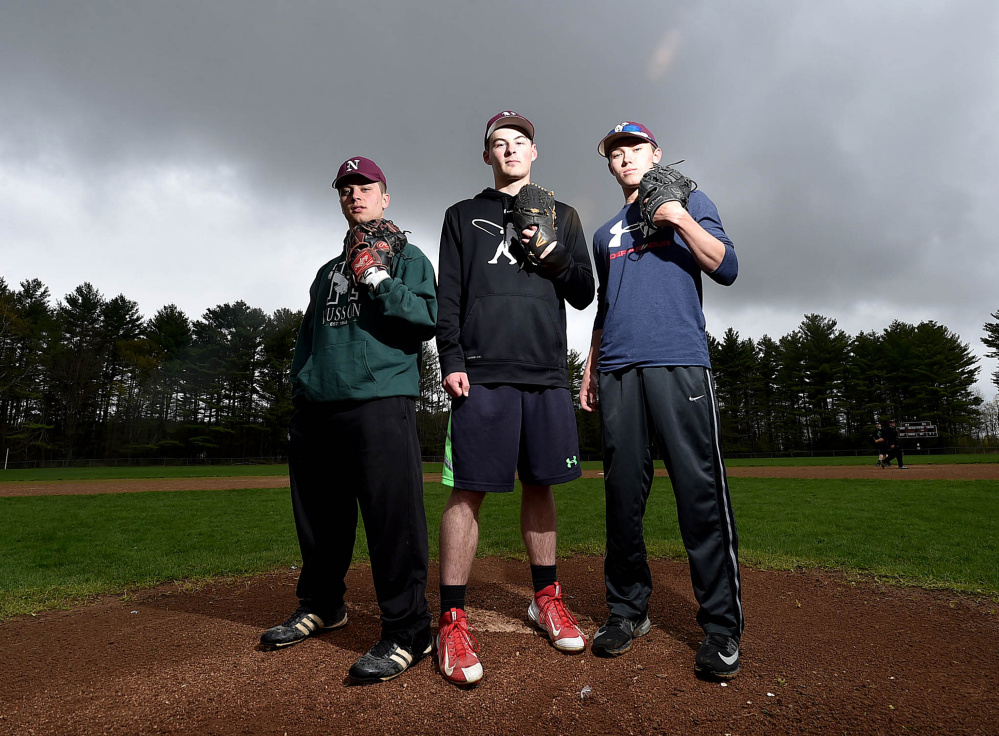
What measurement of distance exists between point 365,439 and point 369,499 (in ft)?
0.92

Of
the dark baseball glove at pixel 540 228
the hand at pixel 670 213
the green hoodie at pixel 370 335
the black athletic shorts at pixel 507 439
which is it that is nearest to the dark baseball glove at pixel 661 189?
the hand at pixel 670 213

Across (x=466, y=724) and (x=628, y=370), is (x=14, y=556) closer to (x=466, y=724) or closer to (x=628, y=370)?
(x=466, y=724)

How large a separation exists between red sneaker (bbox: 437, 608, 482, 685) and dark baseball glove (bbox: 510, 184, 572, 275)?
5.67 ft

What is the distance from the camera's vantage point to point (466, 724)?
196 centimetres

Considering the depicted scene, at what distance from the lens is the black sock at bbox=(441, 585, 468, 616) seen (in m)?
2.57

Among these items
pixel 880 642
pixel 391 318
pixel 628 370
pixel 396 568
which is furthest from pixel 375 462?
pixel 880 642

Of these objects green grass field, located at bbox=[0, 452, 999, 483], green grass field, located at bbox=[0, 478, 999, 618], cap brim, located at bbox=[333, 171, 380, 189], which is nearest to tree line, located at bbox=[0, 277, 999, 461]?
green grass field, located at bbox=[0, 452, 999, 483]

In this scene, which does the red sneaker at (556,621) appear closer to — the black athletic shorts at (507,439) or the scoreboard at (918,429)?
the black athletic shorts at (507,439)

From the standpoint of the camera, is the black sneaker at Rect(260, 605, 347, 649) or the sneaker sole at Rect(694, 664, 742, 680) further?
the black sneaker at Rect(260, 605, 347, 649)

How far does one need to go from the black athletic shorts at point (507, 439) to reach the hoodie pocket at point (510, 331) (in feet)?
0.50

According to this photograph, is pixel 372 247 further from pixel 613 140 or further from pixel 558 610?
pixel 558 610

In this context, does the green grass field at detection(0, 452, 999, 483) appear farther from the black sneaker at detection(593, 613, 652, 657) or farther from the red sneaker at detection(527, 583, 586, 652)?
the red sneaker at detection(527, 583, 586, 652)

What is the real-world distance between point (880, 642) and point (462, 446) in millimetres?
2292

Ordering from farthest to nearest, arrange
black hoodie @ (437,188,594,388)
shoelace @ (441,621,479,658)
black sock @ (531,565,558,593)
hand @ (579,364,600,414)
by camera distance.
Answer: hand @ (579,364,600,414) → black sock @ (531,565,558,593) → black hoodie @ (437,188,594,388) → shoelace @ (441,621,479,658)
